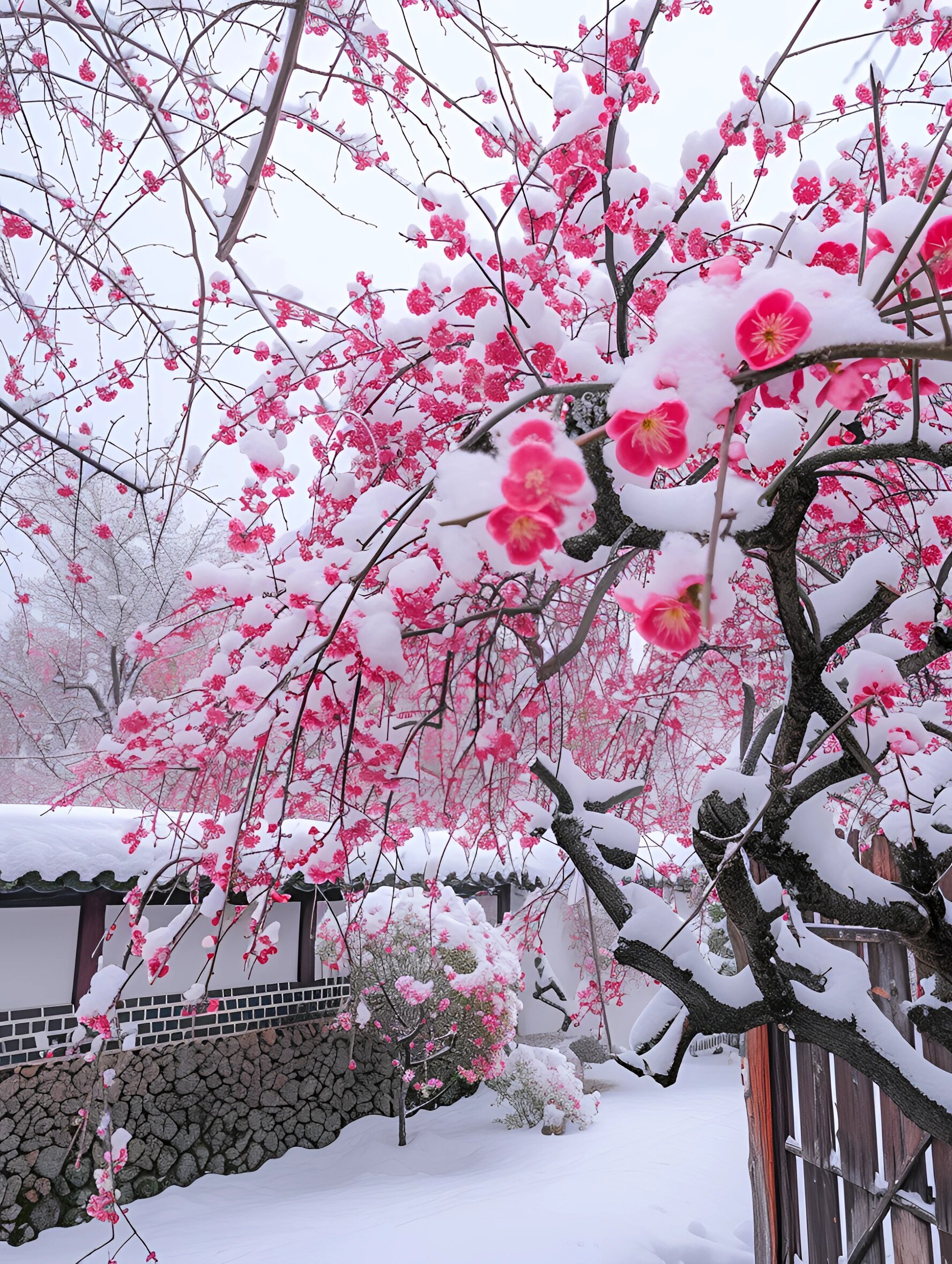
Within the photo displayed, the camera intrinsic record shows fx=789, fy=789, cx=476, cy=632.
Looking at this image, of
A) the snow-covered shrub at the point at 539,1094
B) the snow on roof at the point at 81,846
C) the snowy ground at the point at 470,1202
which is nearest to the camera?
the snowy ground at the point at 470,1202

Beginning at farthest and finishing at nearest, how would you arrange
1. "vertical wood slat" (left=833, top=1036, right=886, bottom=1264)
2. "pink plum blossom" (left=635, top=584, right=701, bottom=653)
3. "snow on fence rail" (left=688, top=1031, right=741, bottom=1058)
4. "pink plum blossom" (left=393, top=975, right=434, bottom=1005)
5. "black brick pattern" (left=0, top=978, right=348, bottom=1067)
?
1. "snow on fence rail" (left=688, top=1031, right=741, bottom=1058)
2. "pink plum blossom" (left=393, top=975, right=434, bottom=1005)
3. "black brick pattern" (left=0, top=978, right=348, bottom=1067)
4. "vertical wood slat" (left=833, top=1036, right=886, bottom=1264)
5. "pink plum blossom" (left=635, top=584, right=701, bottom=653)

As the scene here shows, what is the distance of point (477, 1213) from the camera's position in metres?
5.66

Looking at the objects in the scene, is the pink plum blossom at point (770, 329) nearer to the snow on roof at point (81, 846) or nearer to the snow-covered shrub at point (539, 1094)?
the snow on roof at point (81, 846)

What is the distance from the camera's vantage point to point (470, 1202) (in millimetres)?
5953

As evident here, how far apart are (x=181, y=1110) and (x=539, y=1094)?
141 inches

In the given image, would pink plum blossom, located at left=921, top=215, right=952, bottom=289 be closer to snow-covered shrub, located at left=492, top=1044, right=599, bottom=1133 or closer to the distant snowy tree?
snow-covered shrub, located at left=492, top=1044, right=599, bottom=1133

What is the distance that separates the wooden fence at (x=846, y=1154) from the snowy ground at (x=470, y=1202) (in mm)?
1596

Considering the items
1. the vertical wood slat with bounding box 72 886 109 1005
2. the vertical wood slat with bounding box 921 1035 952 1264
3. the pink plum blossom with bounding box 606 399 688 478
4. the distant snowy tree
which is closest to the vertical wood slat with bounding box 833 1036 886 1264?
the vertical wood slat with bounding box 921 1035 952 1264

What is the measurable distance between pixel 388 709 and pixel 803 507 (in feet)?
5.00

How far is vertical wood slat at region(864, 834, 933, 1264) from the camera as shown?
2.85 meters

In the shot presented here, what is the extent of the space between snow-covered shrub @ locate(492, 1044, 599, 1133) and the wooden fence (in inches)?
183

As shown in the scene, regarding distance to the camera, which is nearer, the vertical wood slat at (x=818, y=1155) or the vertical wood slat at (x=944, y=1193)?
the vertical wood slat at (x=944, y=1193)

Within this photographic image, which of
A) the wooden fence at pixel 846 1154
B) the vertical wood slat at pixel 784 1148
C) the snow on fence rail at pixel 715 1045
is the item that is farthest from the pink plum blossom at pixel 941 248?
the snow on fence rail at pixel 715 1045

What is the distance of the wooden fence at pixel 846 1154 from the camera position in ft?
9.40
